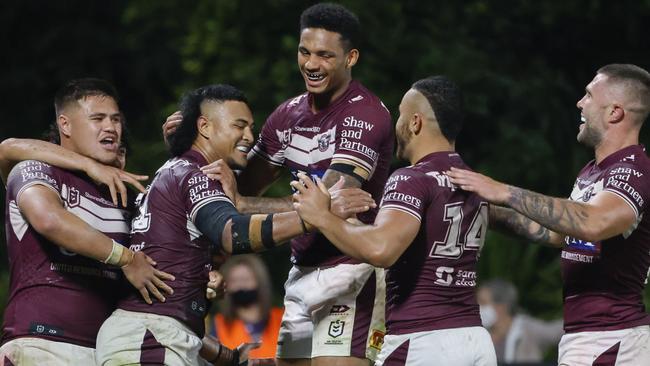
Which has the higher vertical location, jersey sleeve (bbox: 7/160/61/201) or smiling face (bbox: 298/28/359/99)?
smiling face (bbox: 298/28/359/99)

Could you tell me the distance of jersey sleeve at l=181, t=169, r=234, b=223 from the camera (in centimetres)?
630

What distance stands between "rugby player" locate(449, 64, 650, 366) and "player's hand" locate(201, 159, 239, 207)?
1256 millimetres

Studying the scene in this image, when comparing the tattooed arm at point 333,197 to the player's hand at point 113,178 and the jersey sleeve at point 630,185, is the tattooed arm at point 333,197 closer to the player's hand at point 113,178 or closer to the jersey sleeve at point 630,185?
the player's hand at point 113,178

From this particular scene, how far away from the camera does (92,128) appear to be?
6.87 meters

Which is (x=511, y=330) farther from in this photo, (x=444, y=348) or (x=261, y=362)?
(x=444, y=348)

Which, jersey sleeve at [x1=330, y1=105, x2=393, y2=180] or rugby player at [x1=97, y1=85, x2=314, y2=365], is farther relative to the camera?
jersey sleeve at [x1=330, y1=105, x2=393, y2=180]

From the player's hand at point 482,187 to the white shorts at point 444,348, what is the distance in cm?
71

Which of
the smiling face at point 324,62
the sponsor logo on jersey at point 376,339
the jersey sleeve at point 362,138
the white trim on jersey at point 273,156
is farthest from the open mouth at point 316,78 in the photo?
the sponsor logo on jersey at point 376,339

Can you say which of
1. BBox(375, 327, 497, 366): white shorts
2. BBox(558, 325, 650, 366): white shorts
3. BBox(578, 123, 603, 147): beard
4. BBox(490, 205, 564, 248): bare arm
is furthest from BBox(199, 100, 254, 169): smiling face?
BBox(558, 325, 650, 366): white shorts

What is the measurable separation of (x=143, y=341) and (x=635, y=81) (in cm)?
313

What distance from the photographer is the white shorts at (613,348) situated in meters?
6.47

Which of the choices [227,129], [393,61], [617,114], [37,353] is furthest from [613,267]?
[393,61]

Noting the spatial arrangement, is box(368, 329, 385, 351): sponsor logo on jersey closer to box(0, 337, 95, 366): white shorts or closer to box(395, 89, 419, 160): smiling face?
box(395, 89, 419, 160): smiling face

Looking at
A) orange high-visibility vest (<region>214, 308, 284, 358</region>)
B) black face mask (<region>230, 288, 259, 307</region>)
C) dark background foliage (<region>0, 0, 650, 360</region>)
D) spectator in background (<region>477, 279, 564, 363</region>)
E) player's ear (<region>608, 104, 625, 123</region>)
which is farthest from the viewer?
dark background foliage (<region>0, 0, 650, 360</region>)
